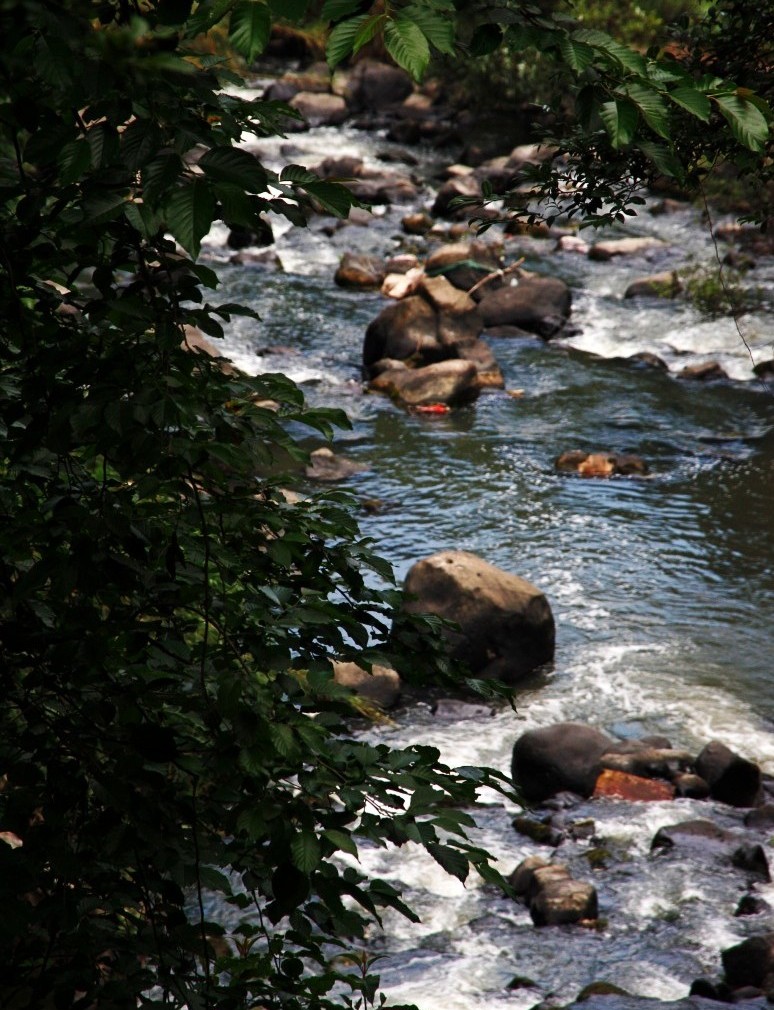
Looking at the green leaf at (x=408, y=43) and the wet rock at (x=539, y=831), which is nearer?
the green leaf at (x=408, y=43)

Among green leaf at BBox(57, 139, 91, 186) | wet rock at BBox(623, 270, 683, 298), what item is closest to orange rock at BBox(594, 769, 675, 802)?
green leaf at BBox(57, 139, 91, 186)

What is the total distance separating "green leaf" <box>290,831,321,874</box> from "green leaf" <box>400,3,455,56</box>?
1.02 m

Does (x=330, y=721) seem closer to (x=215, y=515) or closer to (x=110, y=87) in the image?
(x=215, y=515)

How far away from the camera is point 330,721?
5.89ft

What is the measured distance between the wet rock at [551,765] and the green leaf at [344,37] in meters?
5.43

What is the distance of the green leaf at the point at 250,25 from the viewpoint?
53.4 inches

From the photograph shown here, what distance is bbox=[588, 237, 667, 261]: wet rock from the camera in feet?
56.9

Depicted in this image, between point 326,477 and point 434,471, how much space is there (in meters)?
1.04

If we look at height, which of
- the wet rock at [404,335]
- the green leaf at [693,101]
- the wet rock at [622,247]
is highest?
the green leaf at [693,101]

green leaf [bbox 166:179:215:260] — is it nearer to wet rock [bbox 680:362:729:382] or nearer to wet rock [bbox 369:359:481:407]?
wet rock [bbox 369:359:481:407]

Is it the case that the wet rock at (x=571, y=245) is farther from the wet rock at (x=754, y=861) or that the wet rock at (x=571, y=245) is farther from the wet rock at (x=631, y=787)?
Result: the wet rock at (x=754, y=861)

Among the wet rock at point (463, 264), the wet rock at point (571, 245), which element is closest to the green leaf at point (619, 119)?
the wet rock at point (463, 264)

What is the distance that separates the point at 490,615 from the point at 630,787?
162 centimetres

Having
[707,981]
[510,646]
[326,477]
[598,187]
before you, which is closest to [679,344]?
[326,477]
